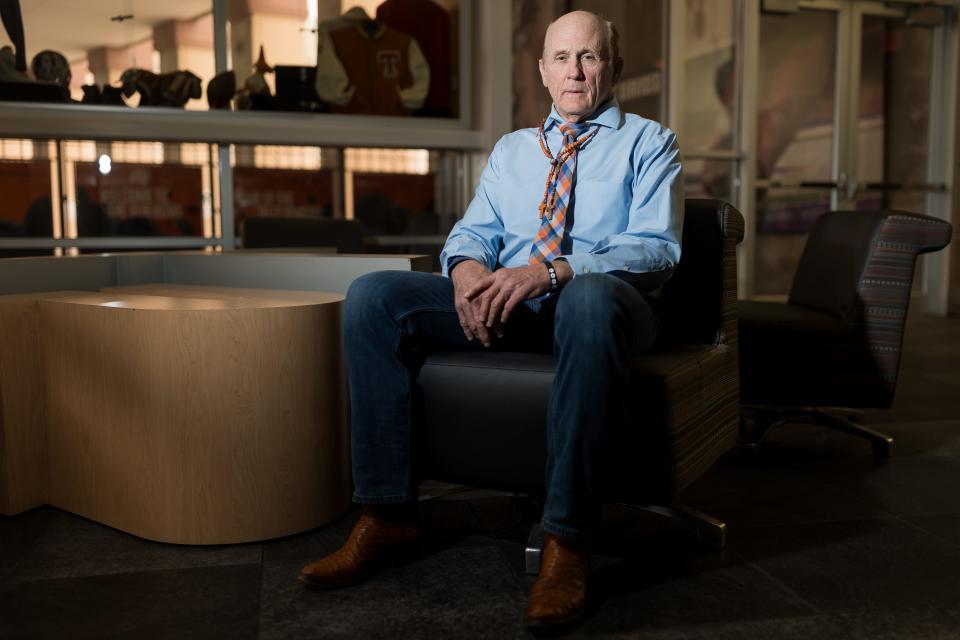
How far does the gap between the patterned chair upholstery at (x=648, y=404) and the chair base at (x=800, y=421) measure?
0.86 meters

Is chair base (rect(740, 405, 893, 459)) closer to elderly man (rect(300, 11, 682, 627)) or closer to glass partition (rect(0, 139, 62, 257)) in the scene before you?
elderly man (rect(300, 11, 682, 627))

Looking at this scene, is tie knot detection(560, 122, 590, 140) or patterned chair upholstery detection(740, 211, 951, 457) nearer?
tie knot detection(560, 122, 590, 140)

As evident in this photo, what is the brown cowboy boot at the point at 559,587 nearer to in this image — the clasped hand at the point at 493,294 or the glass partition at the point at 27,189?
the clasped hand at the point at 493,294

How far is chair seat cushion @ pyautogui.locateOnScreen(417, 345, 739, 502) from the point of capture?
5.21 feet

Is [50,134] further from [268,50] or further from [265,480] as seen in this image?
[265,480]

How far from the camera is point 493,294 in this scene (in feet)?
5.41

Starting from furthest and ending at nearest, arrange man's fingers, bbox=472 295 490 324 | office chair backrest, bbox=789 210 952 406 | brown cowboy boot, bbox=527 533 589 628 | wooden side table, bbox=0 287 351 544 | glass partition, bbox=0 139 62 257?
glass partition, bbox=0 139 62 257 → office chair backrest, bbox=789 210 952 406 → wooden side table, bbox=0 287 351 544 → man's fingers, bbox=472 295 490 324 → brown cowboy boot, bbox=527 533 589 628

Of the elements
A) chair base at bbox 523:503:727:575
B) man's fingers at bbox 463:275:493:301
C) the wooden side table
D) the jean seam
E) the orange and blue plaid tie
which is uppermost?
the orange and blue plaid tie

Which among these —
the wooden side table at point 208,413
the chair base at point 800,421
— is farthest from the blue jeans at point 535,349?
the chair base at point 800,421

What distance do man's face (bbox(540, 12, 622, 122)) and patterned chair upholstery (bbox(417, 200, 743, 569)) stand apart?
1.12 feet

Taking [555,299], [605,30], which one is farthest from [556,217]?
[605,30]

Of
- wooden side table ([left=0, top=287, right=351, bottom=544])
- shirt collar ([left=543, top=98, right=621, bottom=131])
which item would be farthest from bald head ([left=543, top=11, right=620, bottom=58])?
wooden side table ([left=0, top=287, right=351, bottom=544])

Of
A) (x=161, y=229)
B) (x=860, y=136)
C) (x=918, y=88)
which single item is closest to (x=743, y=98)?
(x=860, y=136)

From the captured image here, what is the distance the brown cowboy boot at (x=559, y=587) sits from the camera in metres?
1.45
